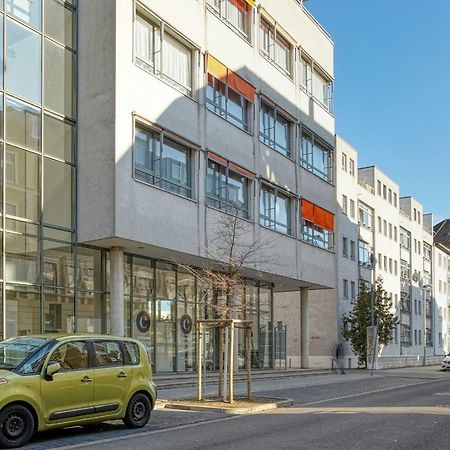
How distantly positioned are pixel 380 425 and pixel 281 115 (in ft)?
73.7

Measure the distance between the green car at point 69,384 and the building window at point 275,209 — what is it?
61.2ft

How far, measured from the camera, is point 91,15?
2247 centimetres

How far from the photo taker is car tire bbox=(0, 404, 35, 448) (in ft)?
34.1

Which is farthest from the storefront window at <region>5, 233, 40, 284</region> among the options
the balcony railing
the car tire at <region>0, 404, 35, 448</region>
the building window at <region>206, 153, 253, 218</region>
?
the balcony railing

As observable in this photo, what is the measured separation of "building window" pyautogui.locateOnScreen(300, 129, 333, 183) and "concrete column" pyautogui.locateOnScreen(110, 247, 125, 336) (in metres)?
15.3

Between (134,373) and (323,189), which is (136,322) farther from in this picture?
(323,189)

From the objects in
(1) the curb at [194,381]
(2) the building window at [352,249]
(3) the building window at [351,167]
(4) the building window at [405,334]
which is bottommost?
(4) the building window at [405,334]

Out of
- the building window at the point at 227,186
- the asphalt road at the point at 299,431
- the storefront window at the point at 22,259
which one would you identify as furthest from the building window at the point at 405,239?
the storefront window at the point at 22,259

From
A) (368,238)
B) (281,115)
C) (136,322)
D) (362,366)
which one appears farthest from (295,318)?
(136,322)

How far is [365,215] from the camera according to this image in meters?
55.8

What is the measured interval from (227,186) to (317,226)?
402 inches

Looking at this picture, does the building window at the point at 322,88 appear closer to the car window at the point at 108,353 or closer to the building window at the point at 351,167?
the building window at the point at 351,167

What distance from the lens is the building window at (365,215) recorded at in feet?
179

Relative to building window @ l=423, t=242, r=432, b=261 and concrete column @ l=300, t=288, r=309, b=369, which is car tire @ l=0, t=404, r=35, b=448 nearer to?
concrete column @ l=300, t=288, r=309, b=369
